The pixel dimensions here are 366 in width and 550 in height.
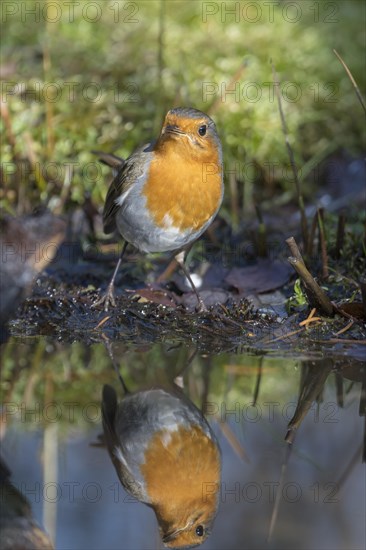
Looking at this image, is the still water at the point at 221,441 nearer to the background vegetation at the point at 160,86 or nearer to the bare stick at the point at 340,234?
the bare stick at the point at 340,234

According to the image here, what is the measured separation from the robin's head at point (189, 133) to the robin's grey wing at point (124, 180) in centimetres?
14

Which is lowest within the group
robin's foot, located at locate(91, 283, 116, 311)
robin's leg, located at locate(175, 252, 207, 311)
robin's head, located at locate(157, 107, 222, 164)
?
robin's foot, located at locate(91, 283, 116, 311)

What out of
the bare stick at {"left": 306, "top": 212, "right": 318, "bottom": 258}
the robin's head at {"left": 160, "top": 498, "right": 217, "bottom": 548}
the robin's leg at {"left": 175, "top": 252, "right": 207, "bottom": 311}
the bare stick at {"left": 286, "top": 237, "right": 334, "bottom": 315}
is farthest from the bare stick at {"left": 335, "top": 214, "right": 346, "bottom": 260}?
the robin's head at {"left": 160, "top": 498, "right": 217, "bottom": 548}

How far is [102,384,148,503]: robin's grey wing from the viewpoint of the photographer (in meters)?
2.45

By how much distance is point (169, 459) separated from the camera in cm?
262

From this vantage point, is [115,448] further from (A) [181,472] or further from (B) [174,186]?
(B) [174,186]

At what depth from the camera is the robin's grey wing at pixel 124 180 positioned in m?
4.03

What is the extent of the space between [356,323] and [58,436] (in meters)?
1.54

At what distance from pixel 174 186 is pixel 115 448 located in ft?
5.15

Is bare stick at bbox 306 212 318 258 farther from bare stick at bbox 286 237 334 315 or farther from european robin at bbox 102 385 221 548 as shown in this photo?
european robin at bbox 102 385 221 548

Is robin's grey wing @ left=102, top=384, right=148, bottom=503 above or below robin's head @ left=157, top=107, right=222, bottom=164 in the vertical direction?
below

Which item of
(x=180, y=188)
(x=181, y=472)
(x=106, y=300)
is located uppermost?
(x=180, y=188)

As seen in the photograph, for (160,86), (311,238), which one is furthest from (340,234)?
(160,86)

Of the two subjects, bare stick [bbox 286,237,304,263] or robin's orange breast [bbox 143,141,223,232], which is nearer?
bare stick [bbox 286,237,304,263]
